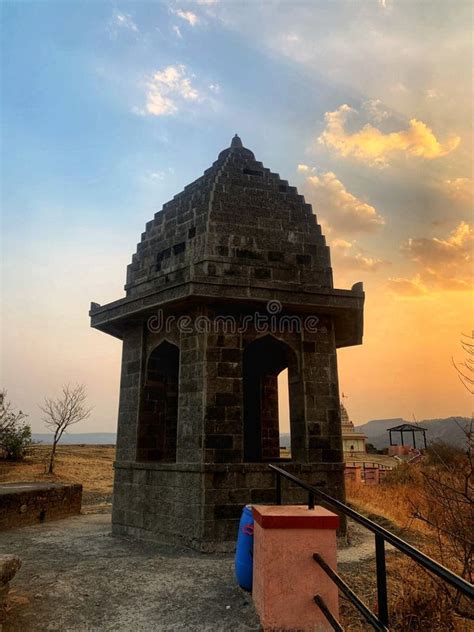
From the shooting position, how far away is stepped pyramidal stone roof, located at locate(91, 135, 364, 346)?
7.79m

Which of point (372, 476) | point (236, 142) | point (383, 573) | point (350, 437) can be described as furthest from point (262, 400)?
point (350, 437)

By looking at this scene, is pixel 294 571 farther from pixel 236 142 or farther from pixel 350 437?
pixel 350 437

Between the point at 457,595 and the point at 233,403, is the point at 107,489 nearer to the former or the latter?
the point at 233,403

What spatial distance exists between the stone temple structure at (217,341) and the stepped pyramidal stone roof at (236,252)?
0.08ft

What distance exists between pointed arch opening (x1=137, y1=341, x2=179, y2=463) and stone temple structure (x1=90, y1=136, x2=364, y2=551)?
23 mm

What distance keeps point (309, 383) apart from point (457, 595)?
3785 millimetres

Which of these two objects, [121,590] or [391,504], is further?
[391,504]

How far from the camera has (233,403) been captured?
7.48 meters

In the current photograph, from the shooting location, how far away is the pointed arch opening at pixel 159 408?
8.63m

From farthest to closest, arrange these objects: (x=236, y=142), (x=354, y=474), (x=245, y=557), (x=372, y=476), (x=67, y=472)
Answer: (x=372, y=476), (x=67, y=472), (x=354, y=474), (x=236, y=142), (x=245, y=557)

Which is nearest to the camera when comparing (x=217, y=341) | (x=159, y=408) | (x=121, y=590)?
(x=121, y=590)

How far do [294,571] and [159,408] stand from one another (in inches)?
208

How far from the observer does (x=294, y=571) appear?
4035 mm

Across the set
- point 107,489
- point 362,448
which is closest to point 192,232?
point 107,489
